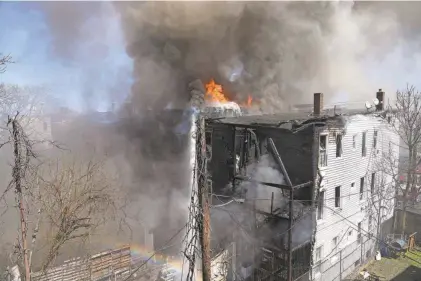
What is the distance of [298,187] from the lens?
1187 cm

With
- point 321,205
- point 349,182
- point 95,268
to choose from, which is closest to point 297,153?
point 321,205

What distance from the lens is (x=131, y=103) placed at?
24734 mm

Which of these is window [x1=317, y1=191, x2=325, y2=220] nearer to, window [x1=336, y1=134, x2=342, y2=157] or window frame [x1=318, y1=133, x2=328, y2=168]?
window frame [x1=318, y1=133, x2=328, y2=168]

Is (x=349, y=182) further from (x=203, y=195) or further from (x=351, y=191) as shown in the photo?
(x=203, y=195)

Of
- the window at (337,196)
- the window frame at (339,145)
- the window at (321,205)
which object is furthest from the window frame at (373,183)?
the window at (321,205)

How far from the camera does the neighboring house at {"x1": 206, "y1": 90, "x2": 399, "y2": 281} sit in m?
13.0

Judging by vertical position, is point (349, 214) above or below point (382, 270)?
above

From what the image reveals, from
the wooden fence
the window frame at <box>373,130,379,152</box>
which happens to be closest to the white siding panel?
the window frame at <box>373,130,379,152</box>

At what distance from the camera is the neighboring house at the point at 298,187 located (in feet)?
42.6

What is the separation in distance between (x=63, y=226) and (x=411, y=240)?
15502 millimetres

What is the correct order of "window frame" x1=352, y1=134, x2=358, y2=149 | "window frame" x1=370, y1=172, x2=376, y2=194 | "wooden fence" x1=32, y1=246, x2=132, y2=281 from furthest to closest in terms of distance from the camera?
"window frame" x1=370, y1=172, x2=376, y2=194, "window frame" x1=352, y1=134, x2=358, y2=149, "wooden fence" x1=32, y1=246, x2=132, y2=281

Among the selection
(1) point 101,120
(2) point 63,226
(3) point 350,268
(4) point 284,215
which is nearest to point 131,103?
(1) point 101,120

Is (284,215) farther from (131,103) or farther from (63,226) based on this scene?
(131,103)

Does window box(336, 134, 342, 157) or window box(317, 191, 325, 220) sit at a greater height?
window box(336, 134, 342, 157)
